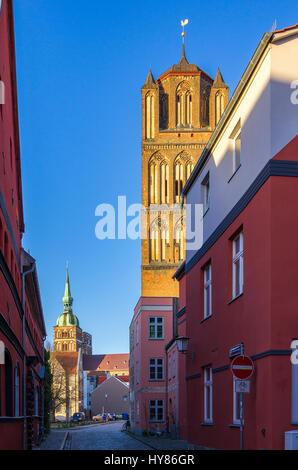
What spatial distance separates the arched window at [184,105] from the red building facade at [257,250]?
48026mm

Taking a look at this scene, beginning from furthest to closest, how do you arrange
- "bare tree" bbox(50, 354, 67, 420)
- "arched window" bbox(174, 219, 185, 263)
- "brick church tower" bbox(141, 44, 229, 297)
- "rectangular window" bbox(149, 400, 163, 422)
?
1. "bare tree" bbox(50, 354, 67, 420)
2. "arched window" bbox(174, 219, 185, 263)
3. "brick church tower" bbox(141, 44, 229, 297)
4. "rectangular window" bbox(149, 400, 163, 422)

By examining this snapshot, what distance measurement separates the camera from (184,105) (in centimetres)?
6638

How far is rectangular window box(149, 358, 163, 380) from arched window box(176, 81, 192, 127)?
86.2ft

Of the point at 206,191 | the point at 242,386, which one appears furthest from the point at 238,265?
the point at 206,191

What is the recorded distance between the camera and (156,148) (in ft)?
211

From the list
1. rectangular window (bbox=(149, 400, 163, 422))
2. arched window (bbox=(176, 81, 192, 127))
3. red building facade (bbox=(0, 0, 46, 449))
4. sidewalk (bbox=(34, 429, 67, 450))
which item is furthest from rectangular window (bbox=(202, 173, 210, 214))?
arched window (bbox=(176, 81, 192, 127))

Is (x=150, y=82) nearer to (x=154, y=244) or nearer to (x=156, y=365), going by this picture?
(x=154, y=244)

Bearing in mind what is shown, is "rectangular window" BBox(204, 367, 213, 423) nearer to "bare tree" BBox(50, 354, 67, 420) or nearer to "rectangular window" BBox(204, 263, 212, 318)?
"rectangular window" BBox(204, 263, 212, 318)

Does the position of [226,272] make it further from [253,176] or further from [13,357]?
[13,357]

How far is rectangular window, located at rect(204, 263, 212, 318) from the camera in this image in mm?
18797

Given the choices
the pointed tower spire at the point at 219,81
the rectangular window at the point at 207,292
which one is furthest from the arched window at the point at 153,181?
the rectangular window at the point at 207,292

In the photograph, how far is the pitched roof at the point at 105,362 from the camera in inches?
6885

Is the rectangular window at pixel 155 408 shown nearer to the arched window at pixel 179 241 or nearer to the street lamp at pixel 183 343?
the arched window at pixel 179 241
